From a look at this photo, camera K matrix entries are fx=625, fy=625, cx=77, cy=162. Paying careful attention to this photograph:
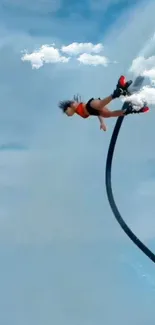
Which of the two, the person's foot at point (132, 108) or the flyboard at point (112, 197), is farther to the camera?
the flyboard at point (112, 197)

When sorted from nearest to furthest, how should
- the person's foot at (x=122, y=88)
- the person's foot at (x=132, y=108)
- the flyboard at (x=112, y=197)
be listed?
the person's foot at (x=122, y=88) < the person's foot at (x=132, y=108) < the flyboard at (x=112, y=197)

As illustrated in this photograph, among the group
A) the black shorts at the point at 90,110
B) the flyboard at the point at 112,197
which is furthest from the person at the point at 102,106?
the flyboard at the point at 112,197

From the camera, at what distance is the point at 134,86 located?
700cm

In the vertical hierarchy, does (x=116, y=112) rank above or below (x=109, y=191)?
above

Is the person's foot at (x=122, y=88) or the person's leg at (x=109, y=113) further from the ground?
the person's foot at (x=122, y=88)

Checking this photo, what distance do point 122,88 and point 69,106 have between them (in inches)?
27.0

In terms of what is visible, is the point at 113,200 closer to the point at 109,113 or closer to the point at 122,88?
the point at 109,113

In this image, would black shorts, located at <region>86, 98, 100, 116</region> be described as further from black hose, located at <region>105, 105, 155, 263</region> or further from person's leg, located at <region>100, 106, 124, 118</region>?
black hose, located at <region>105, 105, 155, 263</region>

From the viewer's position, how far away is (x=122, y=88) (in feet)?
22.4

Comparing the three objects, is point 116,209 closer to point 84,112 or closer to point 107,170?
point 107,170

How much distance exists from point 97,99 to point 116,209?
70.8 inches

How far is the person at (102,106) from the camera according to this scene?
22.5 ft

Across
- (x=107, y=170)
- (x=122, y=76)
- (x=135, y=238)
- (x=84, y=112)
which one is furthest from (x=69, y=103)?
(x=135, y=238)

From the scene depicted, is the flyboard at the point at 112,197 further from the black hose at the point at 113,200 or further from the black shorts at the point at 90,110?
the black shorts at the point at 90,110
